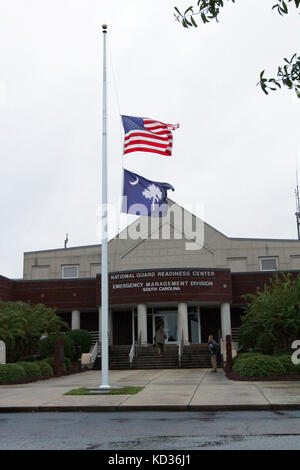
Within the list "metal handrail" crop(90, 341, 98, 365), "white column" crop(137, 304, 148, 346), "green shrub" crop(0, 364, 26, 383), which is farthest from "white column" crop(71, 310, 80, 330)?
"green shrub" crop(0, 364, 26, 383)

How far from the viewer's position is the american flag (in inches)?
676

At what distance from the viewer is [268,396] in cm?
1312

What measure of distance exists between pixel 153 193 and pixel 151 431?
979 centimetres

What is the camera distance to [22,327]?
24.6m

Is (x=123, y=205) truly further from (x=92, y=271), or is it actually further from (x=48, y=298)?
(x=92, y=271)

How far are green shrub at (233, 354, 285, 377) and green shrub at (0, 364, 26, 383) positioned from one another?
8058mm

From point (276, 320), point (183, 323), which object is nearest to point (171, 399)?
point (276, 320)

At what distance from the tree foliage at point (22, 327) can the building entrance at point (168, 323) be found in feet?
30.9

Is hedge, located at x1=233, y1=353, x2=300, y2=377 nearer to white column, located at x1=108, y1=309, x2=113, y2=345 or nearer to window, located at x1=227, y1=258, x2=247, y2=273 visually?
white column, located at x1=108, y1=309, x2=113, y2=345

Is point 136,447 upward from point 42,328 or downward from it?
downward

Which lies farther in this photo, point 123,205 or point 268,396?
point 123,205

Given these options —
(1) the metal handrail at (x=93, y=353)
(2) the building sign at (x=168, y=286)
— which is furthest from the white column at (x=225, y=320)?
(1) the metal handrail at (x=93, y=353)
